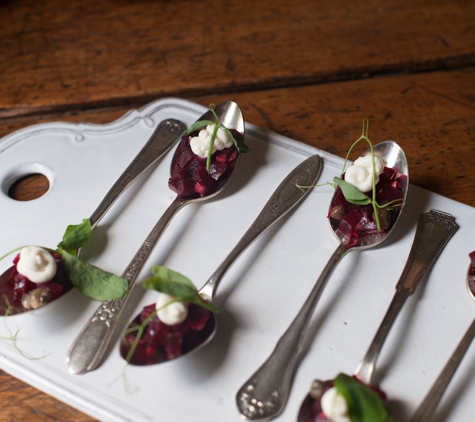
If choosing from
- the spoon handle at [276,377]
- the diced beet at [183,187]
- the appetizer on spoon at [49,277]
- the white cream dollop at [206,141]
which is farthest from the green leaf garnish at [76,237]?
the spoon handle at [276,377]

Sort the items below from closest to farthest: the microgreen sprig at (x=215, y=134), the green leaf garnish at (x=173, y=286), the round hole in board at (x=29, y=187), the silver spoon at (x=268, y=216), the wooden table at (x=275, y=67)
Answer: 1. the green leaf garnish at (x=173, y=286)
2. the silver spoon at (x=268, y=216)
3. the microgreen sprig at (x=215, y=134)
4. the round hole in board at (x=29, y=187)
5. the wooden table at (x=275, y=67)

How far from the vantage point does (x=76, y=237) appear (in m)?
1.43

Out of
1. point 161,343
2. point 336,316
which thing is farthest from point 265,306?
point 161,343

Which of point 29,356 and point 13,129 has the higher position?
point 13,129

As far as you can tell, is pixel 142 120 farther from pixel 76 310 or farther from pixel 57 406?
pixel 57 406

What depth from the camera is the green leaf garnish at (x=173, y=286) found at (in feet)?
3.81

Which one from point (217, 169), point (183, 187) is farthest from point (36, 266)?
point (217, 169)

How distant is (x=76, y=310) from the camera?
1.36 metres

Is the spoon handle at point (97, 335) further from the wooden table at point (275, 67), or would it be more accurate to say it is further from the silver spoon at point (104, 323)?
the wooden table at point (275, 67)

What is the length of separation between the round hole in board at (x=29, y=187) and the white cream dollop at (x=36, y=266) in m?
0.40

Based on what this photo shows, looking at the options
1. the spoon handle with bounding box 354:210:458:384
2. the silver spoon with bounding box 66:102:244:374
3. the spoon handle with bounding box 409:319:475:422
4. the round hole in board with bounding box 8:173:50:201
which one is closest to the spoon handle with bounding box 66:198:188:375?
the silver spoon with bounding box 66:102:244:374

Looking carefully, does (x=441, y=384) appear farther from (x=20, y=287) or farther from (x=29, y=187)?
(x=29, y=187)

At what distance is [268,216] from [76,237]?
0.52 m

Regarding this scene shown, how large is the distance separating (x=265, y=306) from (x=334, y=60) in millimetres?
1127
